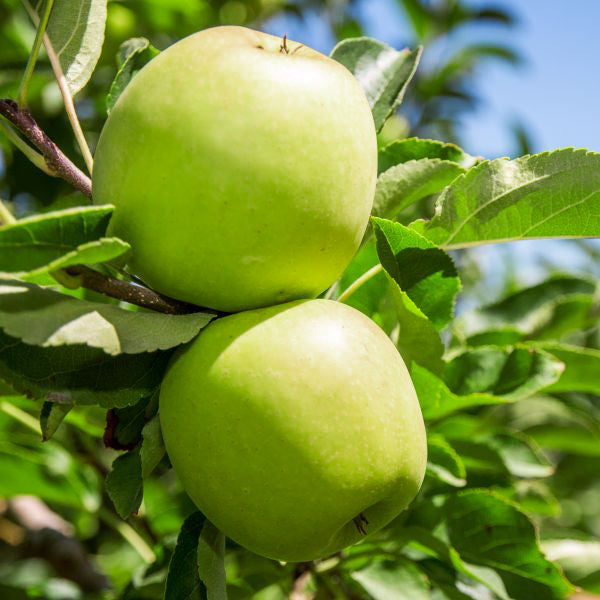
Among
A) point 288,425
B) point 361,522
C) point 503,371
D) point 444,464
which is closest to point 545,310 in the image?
point 503,371

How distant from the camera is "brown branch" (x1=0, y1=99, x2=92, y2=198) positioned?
78 cm

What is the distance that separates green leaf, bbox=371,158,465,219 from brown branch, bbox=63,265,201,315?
27 cm

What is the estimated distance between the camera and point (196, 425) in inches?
→ 27.2

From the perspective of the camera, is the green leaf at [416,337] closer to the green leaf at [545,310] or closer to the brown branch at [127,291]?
the brown branch at [127,291]

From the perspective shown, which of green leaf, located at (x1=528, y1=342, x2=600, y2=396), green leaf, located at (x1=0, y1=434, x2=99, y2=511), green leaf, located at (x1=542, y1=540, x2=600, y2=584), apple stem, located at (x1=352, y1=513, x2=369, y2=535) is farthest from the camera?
green leaf, located at (x1=542, y1=540, x2=600, y2=584)

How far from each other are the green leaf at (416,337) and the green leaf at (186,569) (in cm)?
31

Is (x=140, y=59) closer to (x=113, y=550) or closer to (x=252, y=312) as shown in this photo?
(x=252, y=312)

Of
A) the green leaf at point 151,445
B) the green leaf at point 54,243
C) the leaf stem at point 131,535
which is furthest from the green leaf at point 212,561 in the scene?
the leaf stem at point 131,535

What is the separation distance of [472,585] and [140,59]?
0.88 m

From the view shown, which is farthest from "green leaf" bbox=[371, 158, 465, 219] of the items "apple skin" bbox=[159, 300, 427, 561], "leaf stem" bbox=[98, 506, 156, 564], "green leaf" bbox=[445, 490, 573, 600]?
"leaf stem" bbox=[98, 506, 156, 564]

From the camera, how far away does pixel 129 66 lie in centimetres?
97

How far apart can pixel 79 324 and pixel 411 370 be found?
0.43 m

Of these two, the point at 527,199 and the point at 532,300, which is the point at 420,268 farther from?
the point at 532,300

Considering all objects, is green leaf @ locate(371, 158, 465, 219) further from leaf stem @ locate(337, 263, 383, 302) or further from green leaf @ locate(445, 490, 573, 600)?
green leaf @ locate(445, 490, 573, 600)
